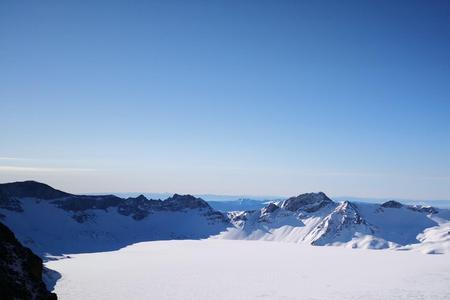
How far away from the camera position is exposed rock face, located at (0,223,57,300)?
110 ft

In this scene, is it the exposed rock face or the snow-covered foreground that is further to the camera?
the snow-covered foreground

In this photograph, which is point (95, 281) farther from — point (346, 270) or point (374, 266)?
point (374, 266)

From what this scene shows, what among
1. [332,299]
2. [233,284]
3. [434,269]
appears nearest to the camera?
[332,299]

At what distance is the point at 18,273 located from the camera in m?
38.1

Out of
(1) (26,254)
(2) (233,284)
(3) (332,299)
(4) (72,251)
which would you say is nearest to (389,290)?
(3) (332,299)

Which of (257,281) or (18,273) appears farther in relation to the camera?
(257,281)

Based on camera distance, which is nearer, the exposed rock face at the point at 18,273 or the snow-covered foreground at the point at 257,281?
the exposed rock face at the point at 18,273

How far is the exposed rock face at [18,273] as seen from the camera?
1323 inches

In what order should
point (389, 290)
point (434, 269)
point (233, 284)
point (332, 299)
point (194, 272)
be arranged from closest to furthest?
point (332, 299) < point (389, 290) < point (233, 284) < point (194, 272) < point (434, 269)

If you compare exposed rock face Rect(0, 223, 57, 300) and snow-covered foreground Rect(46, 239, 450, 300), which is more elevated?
exposed rock face Rect(0, 223, 57, 300)

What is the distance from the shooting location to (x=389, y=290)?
273ft

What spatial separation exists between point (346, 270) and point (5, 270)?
10075 centimetres

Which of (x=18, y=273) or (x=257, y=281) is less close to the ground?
(x=18, y=273)

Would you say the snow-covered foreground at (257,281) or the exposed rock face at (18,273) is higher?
the exposed rock face at (18,273)
